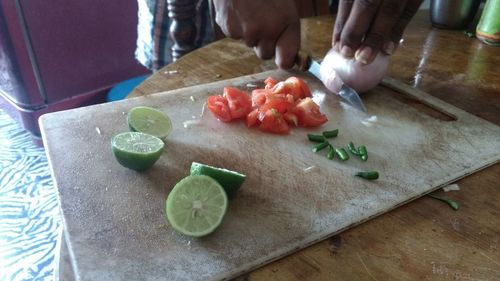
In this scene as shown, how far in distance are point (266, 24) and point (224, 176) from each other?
2.43 feet

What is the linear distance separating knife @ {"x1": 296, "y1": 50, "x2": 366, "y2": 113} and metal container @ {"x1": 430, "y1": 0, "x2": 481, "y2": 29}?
92 centimetres

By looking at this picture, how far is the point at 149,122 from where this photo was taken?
42.0 inches

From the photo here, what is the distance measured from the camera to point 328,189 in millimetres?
929

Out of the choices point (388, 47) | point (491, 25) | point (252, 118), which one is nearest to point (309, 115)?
point (252, 118)

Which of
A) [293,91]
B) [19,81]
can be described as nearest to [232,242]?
[293,91]

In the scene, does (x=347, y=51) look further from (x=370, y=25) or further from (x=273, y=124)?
(x=273, y=124)

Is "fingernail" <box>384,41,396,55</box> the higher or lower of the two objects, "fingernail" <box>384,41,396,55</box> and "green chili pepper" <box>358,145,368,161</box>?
the higher

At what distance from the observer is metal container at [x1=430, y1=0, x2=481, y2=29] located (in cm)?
196

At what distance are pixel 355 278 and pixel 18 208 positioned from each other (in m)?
2.00

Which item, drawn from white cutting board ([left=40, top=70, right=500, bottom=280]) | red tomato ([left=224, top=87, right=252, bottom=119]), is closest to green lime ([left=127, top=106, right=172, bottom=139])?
white cutting board ([left=40, top=70, right=500, bottom=280])

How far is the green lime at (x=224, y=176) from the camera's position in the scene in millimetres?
841

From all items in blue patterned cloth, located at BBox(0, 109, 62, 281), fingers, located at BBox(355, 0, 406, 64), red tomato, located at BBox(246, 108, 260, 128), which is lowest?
blue patterned cloth, located at BBox(0, 109, 62, 281)

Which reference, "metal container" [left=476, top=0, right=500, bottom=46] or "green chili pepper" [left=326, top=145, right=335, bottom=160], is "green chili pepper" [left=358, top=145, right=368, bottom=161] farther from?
"metal container" [left=476, top=0, right=500, bottom=46]

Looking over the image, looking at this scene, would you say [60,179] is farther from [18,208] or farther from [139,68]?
[139,68]
